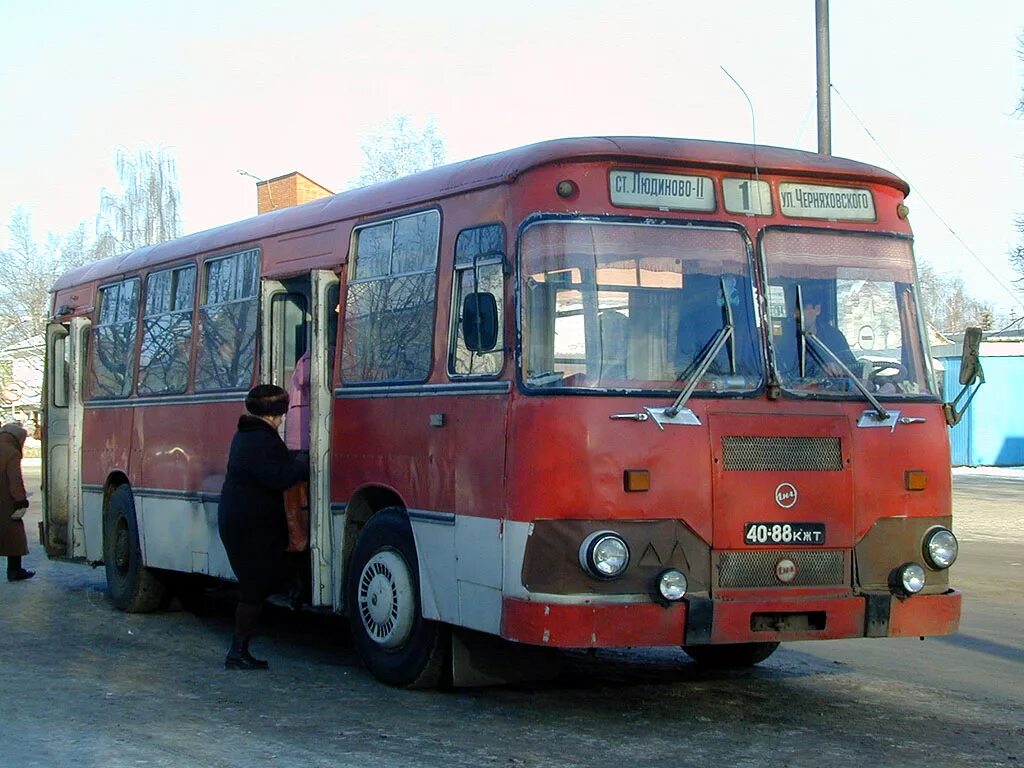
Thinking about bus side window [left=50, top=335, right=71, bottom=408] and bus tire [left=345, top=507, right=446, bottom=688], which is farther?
bus side window [left=50, top=335, right=71, bottom=408]

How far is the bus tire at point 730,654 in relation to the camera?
33.4 feet


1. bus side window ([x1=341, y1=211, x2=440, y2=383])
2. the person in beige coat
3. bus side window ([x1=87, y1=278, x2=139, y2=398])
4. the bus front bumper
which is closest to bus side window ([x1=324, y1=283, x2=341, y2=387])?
bus side window ([x1=341, y1=211, x2=440, y2=383])

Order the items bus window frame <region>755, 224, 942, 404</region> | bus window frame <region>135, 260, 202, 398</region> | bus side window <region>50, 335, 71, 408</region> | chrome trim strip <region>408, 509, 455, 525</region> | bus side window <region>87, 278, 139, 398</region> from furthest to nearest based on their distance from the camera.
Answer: bus side window <region>50, 335, 71, 408</region>, bus side window <region>87, 278, 139, 398</region>, bus window frame <region>135, 260, 202, 398</region>, chrome trim strip <region>408, 509, 455, 525</region>, bus window frame <region>755, 224, 942, 404</region>

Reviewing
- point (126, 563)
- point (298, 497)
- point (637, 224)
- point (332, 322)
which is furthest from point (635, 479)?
point (126, 563)

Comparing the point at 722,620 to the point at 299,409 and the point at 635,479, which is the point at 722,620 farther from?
the point at 299,409

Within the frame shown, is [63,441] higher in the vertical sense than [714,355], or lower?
lower

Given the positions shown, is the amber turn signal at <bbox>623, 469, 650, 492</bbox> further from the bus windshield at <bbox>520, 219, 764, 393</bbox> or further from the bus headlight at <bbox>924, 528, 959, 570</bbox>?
the bus headlight at <bbox>924, 528, 959, 570</bbox>

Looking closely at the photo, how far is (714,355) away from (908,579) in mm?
1644

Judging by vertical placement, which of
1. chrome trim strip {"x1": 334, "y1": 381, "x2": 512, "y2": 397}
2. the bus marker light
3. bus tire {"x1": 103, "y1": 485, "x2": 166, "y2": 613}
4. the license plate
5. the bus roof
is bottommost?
bus tire {"x1": 103, "y1": 485, "x2": 166, "y2": 613}

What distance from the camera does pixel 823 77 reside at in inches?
742

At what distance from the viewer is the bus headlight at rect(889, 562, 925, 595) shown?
8320 mm

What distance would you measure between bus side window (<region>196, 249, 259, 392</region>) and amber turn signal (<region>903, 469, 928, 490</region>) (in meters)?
5.19

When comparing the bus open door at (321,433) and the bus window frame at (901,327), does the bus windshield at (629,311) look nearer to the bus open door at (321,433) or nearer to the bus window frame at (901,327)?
the bus window frame at (901,327)

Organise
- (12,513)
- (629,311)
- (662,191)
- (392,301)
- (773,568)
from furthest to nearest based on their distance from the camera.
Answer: (12,513) < (392,301) < (662,191) < (773,568) < (629,311)
